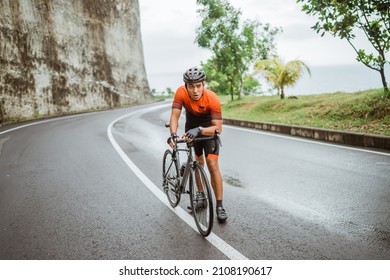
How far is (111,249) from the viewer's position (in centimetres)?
339

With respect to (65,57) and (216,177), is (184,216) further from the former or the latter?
(65,57)

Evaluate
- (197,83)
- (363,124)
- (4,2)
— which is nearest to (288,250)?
(197,83)

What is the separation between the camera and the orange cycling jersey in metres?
3.93

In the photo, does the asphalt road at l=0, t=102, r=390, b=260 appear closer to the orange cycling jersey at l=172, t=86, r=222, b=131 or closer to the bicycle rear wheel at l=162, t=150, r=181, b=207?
the bicycle rear wheel at l=162, t=150, r=181, b=207

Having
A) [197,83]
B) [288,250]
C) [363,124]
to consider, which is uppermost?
[197,83]

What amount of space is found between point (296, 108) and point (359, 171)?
8858 mm

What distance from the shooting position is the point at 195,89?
383 centimetres

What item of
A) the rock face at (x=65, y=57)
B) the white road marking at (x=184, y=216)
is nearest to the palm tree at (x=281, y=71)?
the white road marking at (x=184, y=216)

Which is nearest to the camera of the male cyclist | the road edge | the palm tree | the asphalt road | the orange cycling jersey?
the asphalt road

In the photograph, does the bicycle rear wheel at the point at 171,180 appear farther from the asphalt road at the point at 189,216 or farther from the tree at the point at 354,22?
the tree at the point at 354,22

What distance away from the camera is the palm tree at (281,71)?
16.7 metres

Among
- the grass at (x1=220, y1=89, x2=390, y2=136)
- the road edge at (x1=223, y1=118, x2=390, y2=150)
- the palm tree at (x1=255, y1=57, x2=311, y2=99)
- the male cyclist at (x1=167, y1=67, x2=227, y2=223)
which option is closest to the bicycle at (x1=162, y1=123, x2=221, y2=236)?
the male cyclist at (x1=167, y1=67, x2=227, y2=223)

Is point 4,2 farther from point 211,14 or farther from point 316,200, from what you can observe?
point 316,200

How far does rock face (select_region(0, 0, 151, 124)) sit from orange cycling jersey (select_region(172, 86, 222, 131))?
1927 cm
